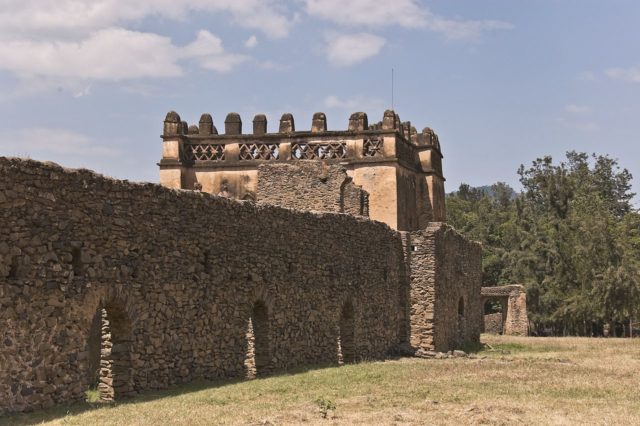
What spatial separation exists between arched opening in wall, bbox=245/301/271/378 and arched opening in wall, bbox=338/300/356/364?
13.2 feet

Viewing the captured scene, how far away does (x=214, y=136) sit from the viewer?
102 feet

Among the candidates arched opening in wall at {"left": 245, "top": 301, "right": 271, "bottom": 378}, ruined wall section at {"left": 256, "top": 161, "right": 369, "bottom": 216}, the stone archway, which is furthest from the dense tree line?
arched opening in wall at {"left": 245, "top": 301, "right": 271, "bottom": 378}

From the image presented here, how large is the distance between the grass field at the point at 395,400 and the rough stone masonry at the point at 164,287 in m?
0.68

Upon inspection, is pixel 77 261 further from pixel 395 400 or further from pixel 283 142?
pixel 283 142

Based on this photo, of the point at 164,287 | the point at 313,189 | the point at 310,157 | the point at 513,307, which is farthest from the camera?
the point at 513,307

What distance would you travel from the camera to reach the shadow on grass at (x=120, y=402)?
11023mm

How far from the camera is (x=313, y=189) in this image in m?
25.1

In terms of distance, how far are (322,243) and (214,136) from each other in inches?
468

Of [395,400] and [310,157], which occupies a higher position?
[310,157]

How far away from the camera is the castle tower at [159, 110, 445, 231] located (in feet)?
96.3

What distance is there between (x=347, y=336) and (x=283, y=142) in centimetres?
1002

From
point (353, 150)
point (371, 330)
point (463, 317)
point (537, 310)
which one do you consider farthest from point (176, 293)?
point (537, 310)

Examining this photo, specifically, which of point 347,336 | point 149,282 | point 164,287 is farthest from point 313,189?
point 149,282

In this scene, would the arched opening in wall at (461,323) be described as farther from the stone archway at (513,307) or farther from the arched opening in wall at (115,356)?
the arched opening in wall at (115,356)
